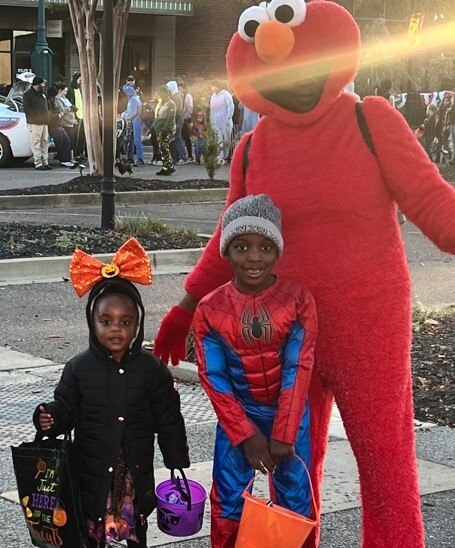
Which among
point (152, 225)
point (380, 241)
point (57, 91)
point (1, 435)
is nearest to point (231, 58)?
point (380, 241)

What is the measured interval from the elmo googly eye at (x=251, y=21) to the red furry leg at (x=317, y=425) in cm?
117

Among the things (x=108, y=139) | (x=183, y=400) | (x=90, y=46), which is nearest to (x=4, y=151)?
(x=90, y=46)

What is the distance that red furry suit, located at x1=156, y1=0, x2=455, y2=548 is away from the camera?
11.9 feet

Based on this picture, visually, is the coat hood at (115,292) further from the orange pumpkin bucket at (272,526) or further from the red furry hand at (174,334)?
the orange pumpkin bucket at (272,526)

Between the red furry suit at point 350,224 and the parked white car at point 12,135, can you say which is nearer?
the red furry suit at point 350,224

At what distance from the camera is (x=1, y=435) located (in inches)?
230

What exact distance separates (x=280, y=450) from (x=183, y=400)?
10.7ft

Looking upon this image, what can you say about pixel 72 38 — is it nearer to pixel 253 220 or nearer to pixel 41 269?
pixel 41 269

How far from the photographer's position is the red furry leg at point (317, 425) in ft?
12.4

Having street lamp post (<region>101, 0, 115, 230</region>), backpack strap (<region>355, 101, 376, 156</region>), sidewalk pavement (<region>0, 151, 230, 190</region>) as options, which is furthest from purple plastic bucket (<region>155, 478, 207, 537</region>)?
sidewalk pavement (<region>0, 151, 230, 190</region>)

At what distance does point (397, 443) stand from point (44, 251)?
26.5 ft

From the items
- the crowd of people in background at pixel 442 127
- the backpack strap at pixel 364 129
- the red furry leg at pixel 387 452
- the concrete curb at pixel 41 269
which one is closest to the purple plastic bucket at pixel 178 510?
the red furry leg at pixel 387 452

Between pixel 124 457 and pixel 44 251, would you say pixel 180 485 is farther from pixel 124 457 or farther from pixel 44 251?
pixel 44 251

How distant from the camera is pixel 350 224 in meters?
3.68
